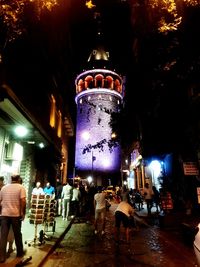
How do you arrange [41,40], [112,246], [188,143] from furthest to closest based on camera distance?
[188,143] → [41,40] → [112,246]

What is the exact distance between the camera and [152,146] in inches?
659

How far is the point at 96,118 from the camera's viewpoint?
2005 inches

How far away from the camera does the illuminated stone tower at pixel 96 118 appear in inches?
1925

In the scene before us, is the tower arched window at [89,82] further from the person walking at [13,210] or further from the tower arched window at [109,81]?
the person walking at [13,210]

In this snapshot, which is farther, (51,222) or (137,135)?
(137,135)

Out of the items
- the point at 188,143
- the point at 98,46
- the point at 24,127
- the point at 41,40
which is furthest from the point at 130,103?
the point at 98,46

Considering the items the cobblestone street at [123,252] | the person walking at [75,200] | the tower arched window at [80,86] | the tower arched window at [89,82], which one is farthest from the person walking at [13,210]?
the tower arched window at [80,86]

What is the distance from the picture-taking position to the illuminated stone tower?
48.9 meters

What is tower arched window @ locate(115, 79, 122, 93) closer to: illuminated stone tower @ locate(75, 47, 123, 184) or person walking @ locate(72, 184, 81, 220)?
illuminated stone tower @ locate(75, 47, 123, 184)

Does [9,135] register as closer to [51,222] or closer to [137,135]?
[51,222]

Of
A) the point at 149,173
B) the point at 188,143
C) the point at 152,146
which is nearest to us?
the point at 188,143

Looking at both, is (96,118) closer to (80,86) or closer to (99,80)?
(99,80)

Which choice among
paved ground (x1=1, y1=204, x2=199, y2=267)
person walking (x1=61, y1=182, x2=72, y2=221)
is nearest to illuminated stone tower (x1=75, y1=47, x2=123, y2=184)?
person walking (x1=61, y1=182, x2=72, y2=221)

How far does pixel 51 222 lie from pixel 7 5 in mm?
7671
